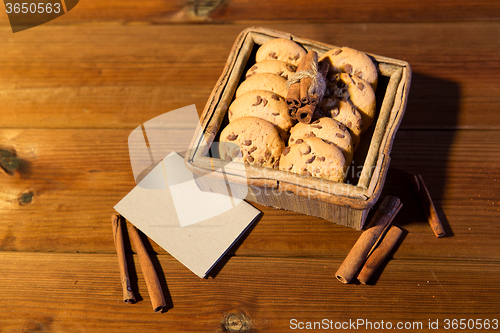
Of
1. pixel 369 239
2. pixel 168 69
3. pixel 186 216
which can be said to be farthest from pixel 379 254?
pixel 168 69

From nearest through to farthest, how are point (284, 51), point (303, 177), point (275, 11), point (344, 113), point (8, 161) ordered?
1. point (303, 177)
2. point (344, 113)
3. point (284, 51)
4. point (8, 161)
5. point (275, 11)

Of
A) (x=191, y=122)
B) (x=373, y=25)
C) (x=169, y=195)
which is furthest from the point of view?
(x=373, y=25)

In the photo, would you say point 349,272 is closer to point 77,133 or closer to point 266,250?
point 266,250

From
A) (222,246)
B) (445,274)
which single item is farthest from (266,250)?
(445,274)

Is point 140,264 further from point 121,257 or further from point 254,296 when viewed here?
point 254,296

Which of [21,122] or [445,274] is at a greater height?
[21,122]

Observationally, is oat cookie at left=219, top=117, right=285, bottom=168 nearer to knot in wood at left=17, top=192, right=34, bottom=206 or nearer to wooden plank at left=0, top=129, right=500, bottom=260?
wooden plank at left=0, top=129, right=500, bottom=260

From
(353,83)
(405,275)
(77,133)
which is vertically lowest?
(405,275)
